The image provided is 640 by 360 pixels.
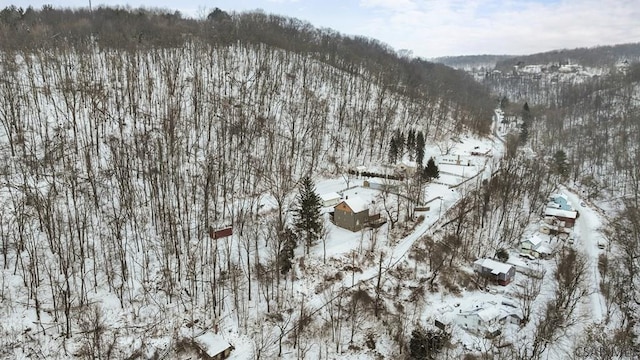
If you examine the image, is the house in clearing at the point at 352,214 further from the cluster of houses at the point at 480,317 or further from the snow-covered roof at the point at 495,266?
the cluster of houses at the point at 480,317

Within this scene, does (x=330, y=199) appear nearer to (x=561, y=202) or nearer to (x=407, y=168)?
(x=407, y=168)

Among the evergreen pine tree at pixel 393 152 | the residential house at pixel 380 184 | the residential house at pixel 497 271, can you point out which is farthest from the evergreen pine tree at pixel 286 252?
the evergreen pine tree at pixel 393 152

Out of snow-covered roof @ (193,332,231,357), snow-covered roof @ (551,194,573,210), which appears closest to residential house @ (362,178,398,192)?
snow-covered roof @ (551,194,573,210)

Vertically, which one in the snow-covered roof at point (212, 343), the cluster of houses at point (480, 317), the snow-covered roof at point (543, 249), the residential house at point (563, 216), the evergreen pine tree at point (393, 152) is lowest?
the cluster of houses at point (480, 317)

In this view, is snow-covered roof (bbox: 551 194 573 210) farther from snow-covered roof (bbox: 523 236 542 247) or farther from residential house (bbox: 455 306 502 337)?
residential house (bbox: 455 306 502 337)

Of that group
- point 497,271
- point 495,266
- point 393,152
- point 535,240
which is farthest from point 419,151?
point 497,271
